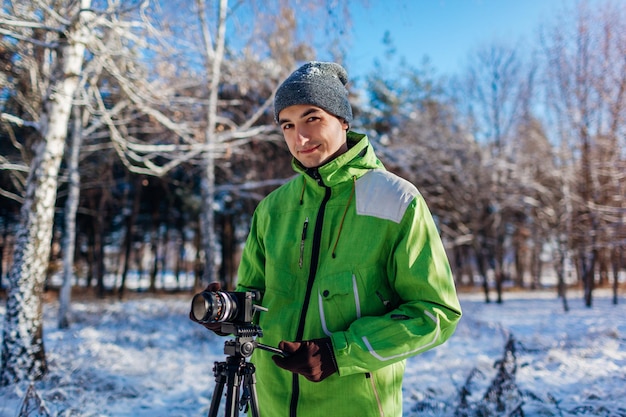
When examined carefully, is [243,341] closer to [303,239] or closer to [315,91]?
[303,239]

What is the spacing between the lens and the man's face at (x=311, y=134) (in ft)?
5.21

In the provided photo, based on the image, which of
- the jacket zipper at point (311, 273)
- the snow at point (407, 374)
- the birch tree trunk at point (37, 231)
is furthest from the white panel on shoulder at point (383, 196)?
the birch tree trunk at point (37, 231)

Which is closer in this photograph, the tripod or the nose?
the tripod

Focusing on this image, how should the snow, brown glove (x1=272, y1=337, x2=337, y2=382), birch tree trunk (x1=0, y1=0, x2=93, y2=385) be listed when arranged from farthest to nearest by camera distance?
birch tree trunk (x1=0, y1=0, x2=93, y2=385), the snow, brown glove (x1=272, y1=337, x2=337, y2=382)

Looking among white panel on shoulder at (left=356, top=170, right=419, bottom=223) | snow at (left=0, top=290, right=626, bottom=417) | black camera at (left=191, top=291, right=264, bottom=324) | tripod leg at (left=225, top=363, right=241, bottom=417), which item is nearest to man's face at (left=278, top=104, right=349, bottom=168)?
white panel on shoulder at (left=356, top=170, right=419, bottom=223)

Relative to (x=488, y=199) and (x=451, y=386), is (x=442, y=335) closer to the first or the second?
(x=451, y=386)

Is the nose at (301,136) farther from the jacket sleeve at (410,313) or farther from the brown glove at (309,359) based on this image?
the brown glove at (309,359)

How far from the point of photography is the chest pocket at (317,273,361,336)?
1413mm

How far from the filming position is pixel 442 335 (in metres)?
1.34

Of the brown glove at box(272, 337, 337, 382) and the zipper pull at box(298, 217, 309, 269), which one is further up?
the zipper pull at box(298, 217, 309, 269)

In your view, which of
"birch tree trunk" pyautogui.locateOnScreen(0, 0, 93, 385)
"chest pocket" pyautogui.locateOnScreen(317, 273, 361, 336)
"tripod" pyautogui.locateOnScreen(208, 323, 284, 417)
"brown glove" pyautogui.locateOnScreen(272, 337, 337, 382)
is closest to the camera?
"brown glove" pyautogui.locateOnScreen(272, 337, 337, 382)

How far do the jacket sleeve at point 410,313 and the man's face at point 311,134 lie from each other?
14.9 inches

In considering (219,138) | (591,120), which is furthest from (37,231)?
(591,120)

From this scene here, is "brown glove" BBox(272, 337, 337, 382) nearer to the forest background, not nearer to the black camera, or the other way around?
the black camera
